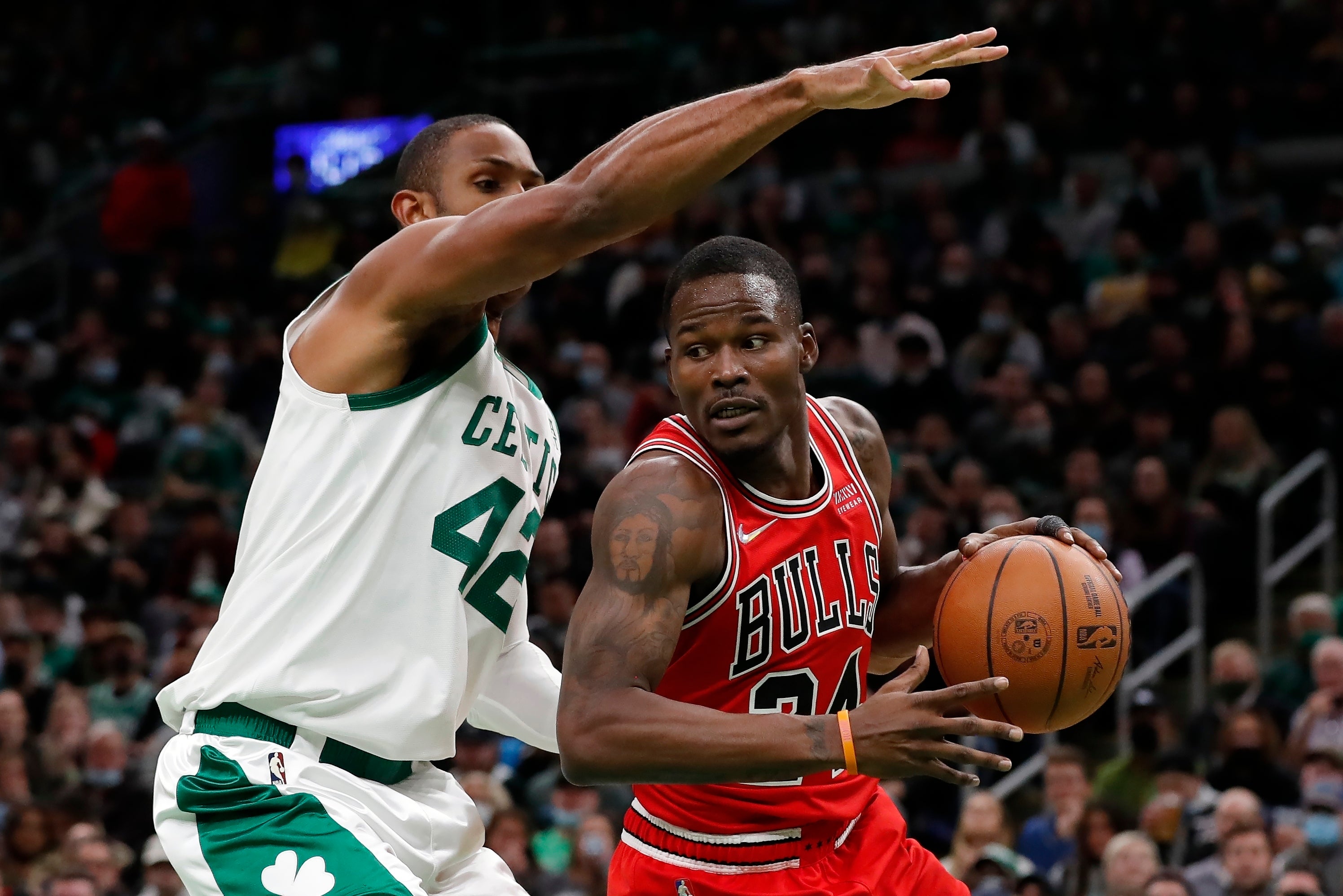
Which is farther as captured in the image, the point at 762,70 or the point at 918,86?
the point at 762,70

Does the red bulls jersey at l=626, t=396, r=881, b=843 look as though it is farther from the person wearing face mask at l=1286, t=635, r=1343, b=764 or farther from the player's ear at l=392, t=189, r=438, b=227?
the person wearing face mask at l=1286, t=635, r=1343, b=764

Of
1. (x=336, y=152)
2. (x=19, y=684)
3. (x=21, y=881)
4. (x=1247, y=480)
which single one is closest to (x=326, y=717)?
(x=21, y=881)

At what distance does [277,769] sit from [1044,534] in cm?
193

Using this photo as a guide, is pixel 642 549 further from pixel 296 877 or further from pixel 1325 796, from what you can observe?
pixel 1325 796

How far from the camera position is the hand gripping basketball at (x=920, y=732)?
127 inches

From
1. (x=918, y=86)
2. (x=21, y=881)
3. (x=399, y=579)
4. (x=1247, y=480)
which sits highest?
(x=918, y=86)

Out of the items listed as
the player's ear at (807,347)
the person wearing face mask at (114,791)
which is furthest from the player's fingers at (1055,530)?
the person wearing face mask at (114,791)

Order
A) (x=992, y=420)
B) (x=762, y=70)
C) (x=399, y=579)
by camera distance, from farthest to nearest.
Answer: (x=762, y=70)
(x=992, y=420)
(x=399, y=579)

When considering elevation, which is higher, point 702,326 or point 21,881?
point 702,326

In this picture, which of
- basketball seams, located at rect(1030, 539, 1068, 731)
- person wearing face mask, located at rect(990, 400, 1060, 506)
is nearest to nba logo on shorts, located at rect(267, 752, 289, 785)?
basketball seams, located at rect(1030, 539, 1068, 731)

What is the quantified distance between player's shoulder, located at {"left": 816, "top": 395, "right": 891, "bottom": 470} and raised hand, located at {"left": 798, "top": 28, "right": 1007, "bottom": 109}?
1.38 m

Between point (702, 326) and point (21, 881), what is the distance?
277 inches

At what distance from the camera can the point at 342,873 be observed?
135 inches

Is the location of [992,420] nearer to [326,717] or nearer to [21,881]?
[21,881]
